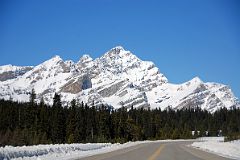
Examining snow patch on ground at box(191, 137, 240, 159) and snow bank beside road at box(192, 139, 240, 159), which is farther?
snow patch on ground at box(191, 137, 240, 159)

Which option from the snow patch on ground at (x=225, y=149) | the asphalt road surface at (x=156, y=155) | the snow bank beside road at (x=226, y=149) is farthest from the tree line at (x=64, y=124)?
the asphalt road surface at (x=156, y=155)

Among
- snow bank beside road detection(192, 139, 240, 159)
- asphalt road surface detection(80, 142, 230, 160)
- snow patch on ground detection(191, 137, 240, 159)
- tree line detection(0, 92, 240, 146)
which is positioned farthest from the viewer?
tree line detection(0, 92, 240, 146)

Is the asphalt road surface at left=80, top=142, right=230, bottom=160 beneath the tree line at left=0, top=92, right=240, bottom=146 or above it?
beneath

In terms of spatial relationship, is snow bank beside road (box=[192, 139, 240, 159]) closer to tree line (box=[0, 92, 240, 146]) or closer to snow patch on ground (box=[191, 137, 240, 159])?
snow patch on ground (box=[191, 137, 240, 159])

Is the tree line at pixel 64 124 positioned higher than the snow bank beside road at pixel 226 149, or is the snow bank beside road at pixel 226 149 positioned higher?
the tree line at pixel 64 124

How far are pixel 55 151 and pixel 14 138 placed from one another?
152ft

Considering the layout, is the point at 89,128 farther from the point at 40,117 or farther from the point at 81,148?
the point at 81,148

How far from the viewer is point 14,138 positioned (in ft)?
250

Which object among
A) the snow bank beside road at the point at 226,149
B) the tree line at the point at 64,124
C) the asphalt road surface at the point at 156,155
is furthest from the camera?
the tree line at the point at 64,124

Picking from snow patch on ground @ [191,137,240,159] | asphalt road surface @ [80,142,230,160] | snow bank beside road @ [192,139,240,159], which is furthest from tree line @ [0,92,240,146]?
asphalt road surface @ [80,142,230,160]

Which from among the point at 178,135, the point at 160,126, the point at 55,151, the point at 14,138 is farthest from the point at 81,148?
the point at 160,126

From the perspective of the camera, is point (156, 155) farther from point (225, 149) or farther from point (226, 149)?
point (225, 149)

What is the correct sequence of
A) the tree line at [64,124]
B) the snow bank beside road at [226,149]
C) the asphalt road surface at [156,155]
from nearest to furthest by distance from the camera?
the asphalt road surface at [156,155], the snow bank beside road at [226,149], the tree line at [64,124]

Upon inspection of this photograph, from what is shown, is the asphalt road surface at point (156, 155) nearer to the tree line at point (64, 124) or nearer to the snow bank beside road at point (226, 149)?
the snow bank beside road at point (226, 149)
